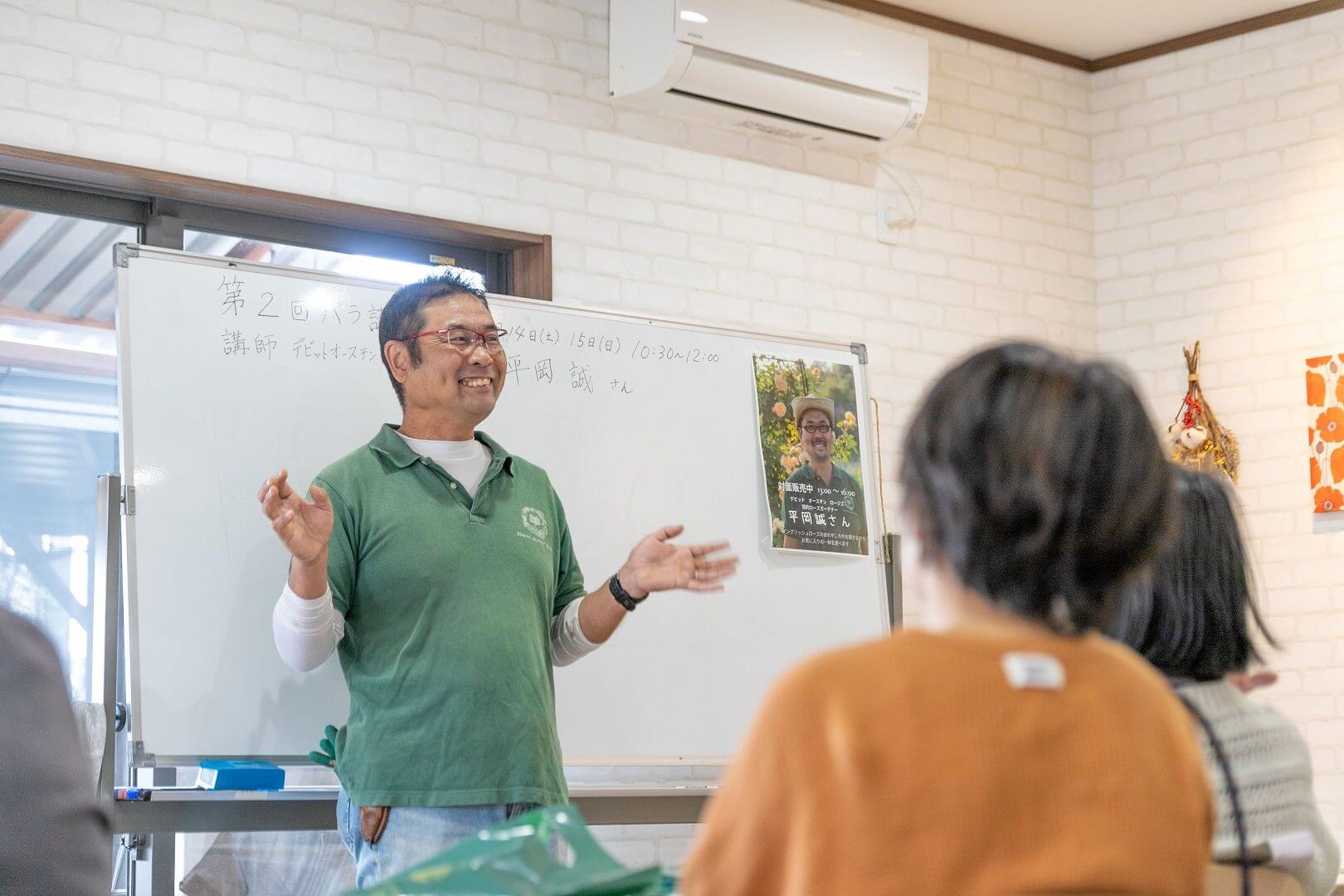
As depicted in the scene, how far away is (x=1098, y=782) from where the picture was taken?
0.98m

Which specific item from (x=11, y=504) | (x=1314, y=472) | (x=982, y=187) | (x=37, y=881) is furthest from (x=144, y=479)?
(x=1314, y=472)

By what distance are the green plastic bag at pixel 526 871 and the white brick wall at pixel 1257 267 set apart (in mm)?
3388

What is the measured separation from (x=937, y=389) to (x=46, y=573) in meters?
2.63

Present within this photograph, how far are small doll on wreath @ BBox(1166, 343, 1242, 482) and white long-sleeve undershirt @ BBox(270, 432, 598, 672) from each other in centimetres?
234

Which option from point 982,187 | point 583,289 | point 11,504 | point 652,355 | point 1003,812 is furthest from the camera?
point 982,187

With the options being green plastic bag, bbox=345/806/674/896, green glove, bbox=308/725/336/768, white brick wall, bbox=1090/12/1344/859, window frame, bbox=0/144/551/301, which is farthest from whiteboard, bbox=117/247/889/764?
green plastic bag, bbox=345/806/674/896

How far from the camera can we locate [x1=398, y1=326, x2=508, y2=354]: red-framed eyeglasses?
2613 millimetres

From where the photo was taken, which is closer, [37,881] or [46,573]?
[37,881]

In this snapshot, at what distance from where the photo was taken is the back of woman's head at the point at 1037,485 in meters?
1.01

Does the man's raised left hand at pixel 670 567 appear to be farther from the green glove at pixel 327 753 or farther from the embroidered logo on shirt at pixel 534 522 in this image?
the green glove at pixel 327 753

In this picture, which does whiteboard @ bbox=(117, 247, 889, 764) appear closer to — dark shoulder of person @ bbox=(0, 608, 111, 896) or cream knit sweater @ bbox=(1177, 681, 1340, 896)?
dark shoulder of person @ bbox=(0, 608, 111, 896)

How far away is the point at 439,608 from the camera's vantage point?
235cm

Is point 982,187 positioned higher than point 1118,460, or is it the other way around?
point 982,187

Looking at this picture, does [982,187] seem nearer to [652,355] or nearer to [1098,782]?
[652,355]
